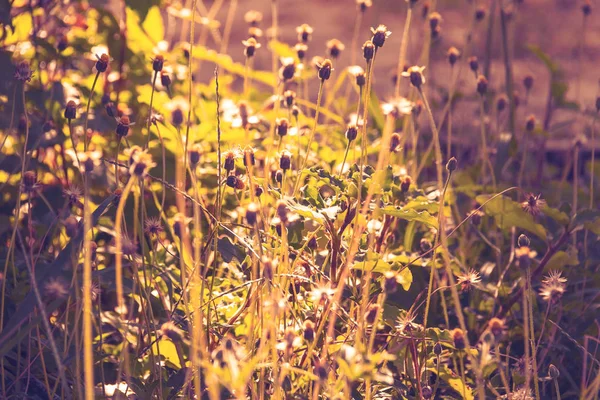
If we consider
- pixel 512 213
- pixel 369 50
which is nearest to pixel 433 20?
pixel 512 213

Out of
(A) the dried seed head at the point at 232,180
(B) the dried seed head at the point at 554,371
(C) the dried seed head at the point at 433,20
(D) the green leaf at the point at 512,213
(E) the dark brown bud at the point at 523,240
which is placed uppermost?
(C) the dried seed head at the point at 433,20

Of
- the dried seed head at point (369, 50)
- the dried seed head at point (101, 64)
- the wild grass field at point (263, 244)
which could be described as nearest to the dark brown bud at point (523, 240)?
the wild grass field at point (263, 244)

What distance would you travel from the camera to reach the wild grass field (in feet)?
3.87

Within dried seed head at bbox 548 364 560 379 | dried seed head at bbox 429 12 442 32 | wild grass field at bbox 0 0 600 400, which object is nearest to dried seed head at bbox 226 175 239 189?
wild grass field at bbox 0 0 600 400

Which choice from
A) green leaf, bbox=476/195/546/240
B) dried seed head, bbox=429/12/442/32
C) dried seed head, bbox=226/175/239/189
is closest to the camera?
dried seed head, bbox=226/175/239/189

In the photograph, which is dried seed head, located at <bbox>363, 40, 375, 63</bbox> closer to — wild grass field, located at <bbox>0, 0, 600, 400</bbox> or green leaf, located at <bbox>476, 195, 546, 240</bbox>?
wild grass field, located at <bbox>0, 0, 600, 400</bbox>

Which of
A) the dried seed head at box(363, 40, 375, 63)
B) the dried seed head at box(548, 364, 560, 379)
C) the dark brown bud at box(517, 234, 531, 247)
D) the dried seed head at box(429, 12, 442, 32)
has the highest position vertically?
the dried seed head at box(363, 40, 375, 63)

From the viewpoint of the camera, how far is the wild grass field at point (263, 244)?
1.18m

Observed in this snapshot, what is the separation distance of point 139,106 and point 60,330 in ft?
2.72

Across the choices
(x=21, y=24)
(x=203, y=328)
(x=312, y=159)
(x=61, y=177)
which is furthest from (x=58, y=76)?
(x=203, y=328)

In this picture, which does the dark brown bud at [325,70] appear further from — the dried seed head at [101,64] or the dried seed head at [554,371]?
the dried seed head at [554,371]

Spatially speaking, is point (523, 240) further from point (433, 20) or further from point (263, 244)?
point (433, 20)

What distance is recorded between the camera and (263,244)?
1286 millimetres

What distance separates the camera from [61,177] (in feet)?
6.48
